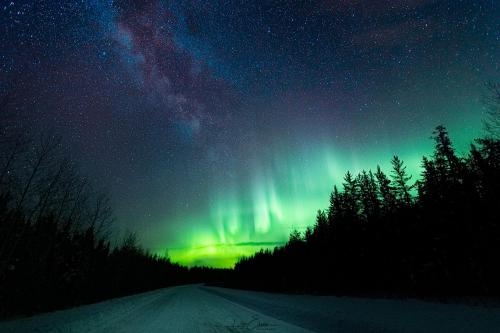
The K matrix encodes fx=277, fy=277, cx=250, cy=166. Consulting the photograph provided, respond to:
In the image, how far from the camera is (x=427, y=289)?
76.5 feet

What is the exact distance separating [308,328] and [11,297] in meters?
30.2

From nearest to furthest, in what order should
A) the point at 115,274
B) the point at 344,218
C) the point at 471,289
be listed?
the point at 471,289 → the point at 344,218 → the point at 115,274

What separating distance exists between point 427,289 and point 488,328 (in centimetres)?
1824

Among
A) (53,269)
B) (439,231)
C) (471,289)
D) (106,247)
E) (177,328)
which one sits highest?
(106,247)

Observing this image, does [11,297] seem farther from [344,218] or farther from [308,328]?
[344,218]

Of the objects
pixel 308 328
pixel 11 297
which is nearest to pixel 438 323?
pixel 308 328

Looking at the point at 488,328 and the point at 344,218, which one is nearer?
the point at 488,328

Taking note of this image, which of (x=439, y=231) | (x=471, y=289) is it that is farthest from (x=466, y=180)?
(x=471, y=289)

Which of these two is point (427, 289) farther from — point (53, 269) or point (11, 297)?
point (53, 269)

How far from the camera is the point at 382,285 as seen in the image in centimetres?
2825

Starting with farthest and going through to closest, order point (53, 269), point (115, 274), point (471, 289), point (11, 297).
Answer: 1. point (115, 274)
2. point (53, 269)
3. point (11, 297)
4. point (471, 289)

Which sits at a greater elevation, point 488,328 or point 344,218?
point 344,218

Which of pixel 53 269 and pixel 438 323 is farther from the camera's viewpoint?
pixel 53 269

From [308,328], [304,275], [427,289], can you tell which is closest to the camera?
[308,328]
